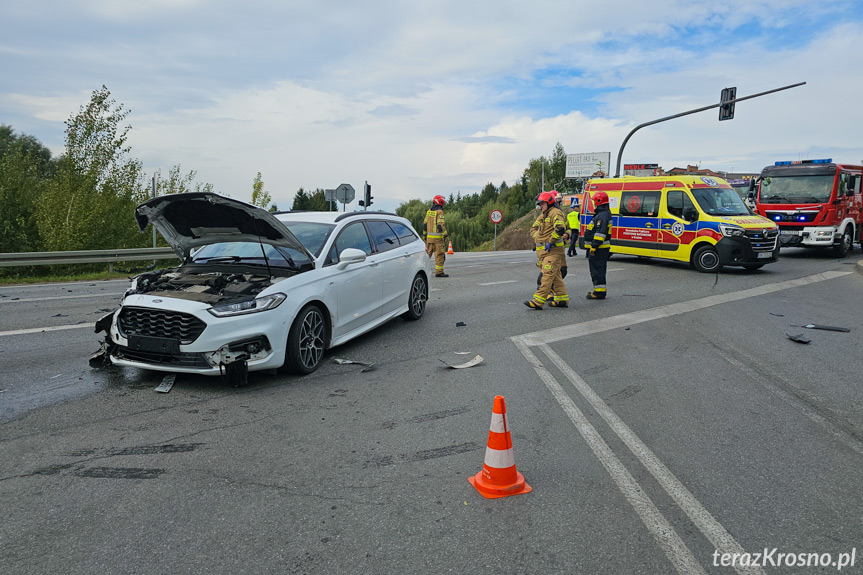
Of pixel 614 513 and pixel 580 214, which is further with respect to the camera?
pixel 580 214

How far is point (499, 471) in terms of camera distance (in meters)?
3.52

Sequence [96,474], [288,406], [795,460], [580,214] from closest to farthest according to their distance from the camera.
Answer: [96,474], [795,460], [288,406], [580,214]

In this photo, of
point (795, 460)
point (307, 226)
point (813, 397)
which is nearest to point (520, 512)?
point (795, 460)

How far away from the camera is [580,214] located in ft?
67.6

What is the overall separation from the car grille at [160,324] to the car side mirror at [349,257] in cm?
179

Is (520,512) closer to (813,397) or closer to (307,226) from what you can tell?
(813,397)

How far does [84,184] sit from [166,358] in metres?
14.7

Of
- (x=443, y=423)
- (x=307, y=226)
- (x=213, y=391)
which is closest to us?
(x=443, y=423)

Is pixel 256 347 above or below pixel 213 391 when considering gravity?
above

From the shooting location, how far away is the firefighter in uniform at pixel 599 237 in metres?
10.6

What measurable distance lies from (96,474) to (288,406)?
159cm

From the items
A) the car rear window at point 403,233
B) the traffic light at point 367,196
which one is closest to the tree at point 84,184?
the traffic light at point 367,196

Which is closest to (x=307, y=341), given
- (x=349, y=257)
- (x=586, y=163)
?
(x=349, y=257)

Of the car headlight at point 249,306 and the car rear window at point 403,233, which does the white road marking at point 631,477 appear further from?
the car headlight at point 249,306
